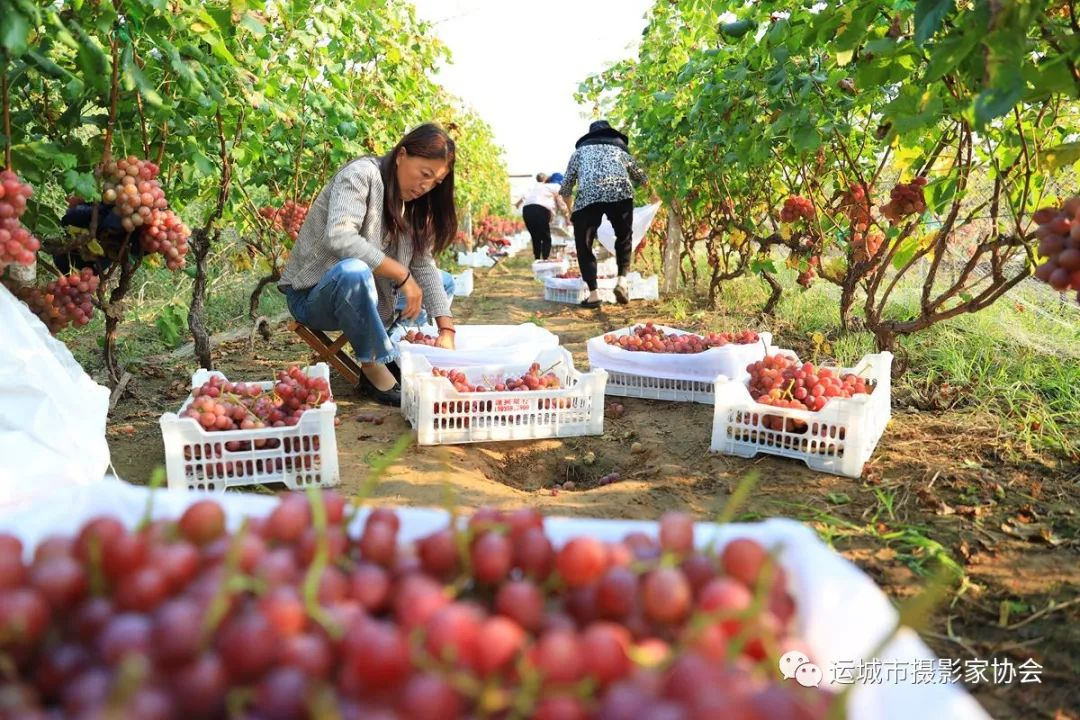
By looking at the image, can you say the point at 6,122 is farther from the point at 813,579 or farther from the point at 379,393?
the point at 813,579

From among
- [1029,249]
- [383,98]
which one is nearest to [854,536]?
[1029,249]

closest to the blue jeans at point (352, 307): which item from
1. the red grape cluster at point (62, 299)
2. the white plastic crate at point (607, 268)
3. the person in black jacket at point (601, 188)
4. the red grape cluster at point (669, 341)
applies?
the red grape cluster at point (62, 299)

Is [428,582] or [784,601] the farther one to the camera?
[784,601]

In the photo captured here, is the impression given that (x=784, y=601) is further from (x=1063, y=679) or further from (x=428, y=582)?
(x=1063, y=679)

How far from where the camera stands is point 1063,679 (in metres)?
1.59

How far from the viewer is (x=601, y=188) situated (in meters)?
6.65

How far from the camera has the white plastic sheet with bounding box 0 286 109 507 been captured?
5.89 ft

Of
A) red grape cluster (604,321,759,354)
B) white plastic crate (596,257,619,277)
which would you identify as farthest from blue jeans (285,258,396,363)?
white plastic crate (596,257,619,277)

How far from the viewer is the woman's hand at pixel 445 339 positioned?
12.4 ft

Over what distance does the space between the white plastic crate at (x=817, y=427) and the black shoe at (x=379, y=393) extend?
1630 mm

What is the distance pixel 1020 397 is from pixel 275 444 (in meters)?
3.33

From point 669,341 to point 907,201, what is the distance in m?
1.34

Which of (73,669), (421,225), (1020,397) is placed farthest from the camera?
(421,225)

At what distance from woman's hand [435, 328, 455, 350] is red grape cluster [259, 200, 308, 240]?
1.67 m
